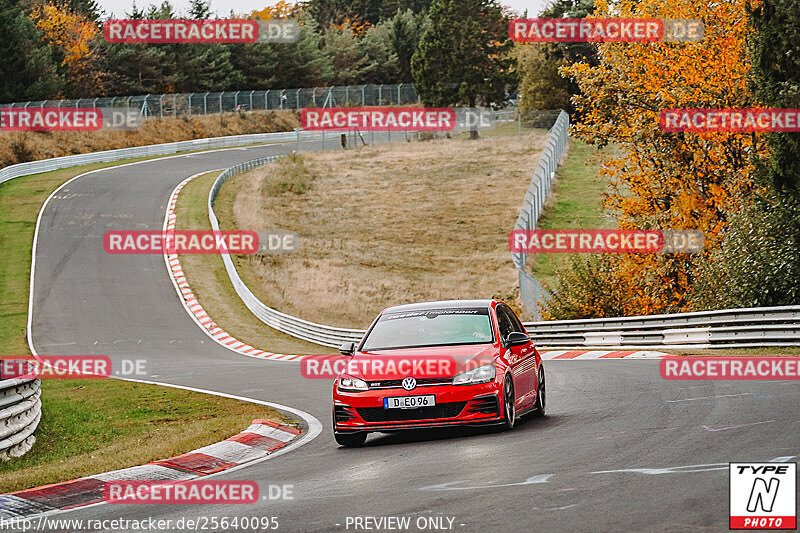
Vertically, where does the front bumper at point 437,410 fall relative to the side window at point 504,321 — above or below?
below

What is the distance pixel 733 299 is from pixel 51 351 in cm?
2000

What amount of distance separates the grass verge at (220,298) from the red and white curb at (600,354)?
9493 millimetres

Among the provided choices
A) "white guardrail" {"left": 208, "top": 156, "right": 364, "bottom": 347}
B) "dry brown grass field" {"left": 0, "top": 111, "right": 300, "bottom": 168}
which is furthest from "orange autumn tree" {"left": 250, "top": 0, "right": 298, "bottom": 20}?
"white guardrail" {"left": 208, "top": 156, "right": 364, "bottom": 347}

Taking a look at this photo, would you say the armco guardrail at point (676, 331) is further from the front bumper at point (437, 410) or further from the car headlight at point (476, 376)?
the front bumper at point (437, 410)

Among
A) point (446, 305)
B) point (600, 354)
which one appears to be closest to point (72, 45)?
point (600, 354)

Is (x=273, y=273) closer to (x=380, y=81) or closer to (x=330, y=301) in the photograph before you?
(x=330, y=301)

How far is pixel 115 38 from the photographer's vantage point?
91688mm

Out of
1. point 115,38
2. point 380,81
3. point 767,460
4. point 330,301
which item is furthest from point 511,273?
point 380,81

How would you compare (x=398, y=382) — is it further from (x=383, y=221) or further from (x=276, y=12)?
(x=276, y=12)

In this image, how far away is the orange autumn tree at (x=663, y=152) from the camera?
28953 mm

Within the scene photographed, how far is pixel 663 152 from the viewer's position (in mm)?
30375

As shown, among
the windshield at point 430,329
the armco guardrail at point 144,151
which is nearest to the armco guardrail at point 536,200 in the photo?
the windshield at point 430,329

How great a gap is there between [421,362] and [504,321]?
1927 millimetres

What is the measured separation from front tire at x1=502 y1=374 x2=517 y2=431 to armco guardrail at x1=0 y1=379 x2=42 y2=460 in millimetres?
5519
